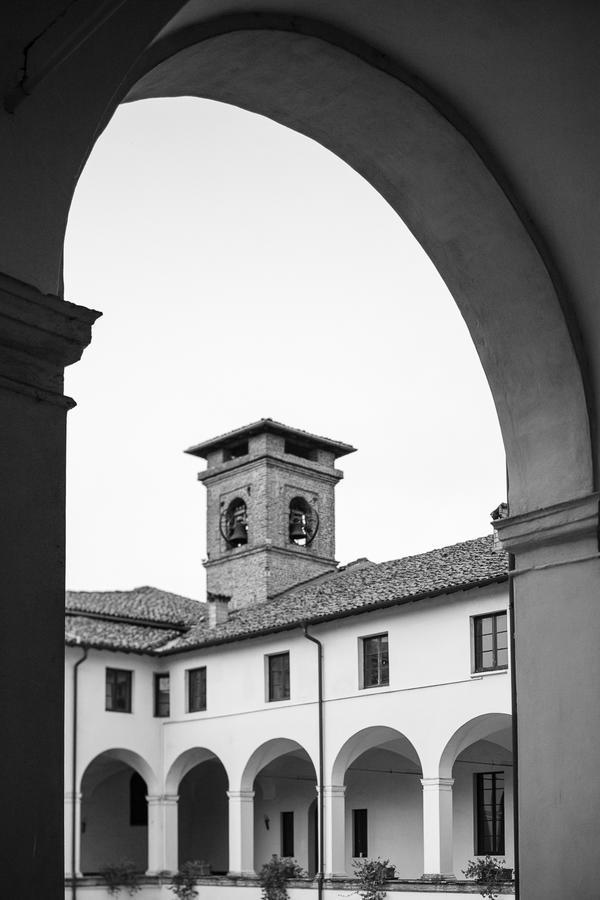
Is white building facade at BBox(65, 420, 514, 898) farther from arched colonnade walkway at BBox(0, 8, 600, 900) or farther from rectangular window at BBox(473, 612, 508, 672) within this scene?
arched colonnade walkway at BBox(0, 8, 600, 900)

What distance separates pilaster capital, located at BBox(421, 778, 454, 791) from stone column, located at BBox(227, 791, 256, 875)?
6860mm

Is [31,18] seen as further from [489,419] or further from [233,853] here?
[489,419]

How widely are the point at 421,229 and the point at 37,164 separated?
2.73 m

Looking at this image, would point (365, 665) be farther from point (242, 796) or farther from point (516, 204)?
point (516, 204)

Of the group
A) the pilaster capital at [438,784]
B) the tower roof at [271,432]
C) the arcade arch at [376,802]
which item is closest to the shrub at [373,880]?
the pilaster capital at [438,784]

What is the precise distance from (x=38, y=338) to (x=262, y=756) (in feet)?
101

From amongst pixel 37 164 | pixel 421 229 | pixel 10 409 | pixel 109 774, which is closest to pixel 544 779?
pixel 421 229

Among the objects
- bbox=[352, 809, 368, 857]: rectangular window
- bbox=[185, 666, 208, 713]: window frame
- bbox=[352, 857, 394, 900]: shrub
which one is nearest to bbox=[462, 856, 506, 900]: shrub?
bbox=[352, 857, 394, 900]: shrub

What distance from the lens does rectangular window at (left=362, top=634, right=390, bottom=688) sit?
29766 mm

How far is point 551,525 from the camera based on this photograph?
5762mm

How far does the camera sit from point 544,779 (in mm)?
5539

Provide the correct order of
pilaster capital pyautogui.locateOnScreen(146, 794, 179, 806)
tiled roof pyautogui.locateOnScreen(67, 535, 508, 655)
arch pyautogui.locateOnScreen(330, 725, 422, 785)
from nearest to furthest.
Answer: tiled roof pyautogui.locateOnScreen(67, 535, 508, 655), arch pyautogui.locateOnScreen(330, 725, 422, 785), pilaster capital pyautogui.locateOnScreen(146, 794, 179, 806)

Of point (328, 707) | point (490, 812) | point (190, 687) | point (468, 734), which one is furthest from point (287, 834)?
point (468, 734)

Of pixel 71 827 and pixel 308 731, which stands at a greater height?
pixel 308 731
